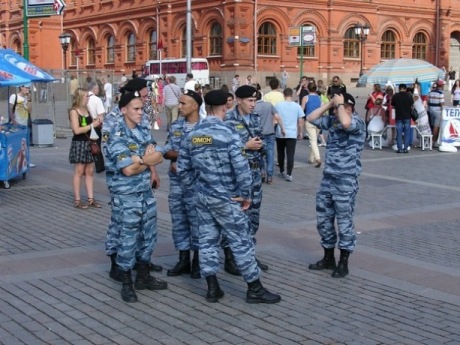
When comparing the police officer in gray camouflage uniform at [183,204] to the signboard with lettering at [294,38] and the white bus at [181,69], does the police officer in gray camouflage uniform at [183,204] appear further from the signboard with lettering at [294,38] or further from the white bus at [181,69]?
the white bus at [181,69]

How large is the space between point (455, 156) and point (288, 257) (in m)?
12.0

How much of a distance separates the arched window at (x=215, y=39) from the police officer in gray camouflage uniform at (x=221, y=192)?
40947 mm

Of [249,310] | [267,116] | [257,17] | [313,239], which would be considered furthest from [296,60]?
[249,310]

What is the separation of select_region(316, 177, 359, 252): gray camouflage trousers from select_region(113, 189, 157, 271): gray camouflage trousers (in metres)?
1.91

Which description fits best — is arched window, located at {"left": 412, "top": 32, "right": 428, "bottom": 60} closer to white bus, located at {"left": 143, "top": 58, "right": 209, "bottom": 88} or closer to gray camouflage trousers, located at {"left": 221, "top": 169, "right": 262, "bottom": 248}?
white bus, located at {"left": 143, "top": 58, "right": 209, "bottom": 88}

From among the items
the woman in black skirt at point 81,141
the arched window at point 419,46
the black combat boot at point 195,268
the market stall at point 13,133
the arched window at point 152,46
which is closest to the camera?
the black combat boot at point 195,268

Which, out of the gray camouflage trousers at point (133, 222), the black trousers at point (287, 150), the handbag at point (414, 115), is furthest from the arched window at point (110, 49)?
the gray camouflage trousers at point (133, 222)

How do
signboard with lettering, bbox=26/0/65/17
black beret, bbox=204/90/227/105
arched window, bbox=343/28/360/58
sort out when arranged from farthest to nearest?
arched window, bbox=343/28/360/58, signboard with lettering, bbox=26/0/65/17, black beret, bbox=204/90/227/105

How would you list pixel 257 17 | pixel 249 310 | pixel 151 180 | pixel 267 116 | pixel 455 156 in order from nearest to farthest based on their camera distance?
1. pixel 249 310
2. pixel 151 180
3. pixel 267 116
4. pixel 455 156
5. pixel 257 17

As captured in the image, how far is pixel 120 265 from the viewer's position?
6785mm

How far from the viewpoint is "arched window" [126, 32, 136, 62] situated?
2158 inches

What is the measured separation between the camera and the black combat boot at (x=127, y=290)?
6.75m

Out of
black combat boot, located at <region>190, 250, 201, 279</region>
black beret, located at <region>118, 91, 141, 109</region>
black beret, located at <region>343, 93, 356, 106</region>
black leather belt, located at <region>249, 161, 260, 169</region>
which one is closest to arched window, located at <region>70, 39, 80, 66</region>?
black leather belt, located at <region>249, 161, 260, 169</region>

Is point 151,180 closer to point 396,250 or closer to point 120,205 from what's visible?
point 120,205
